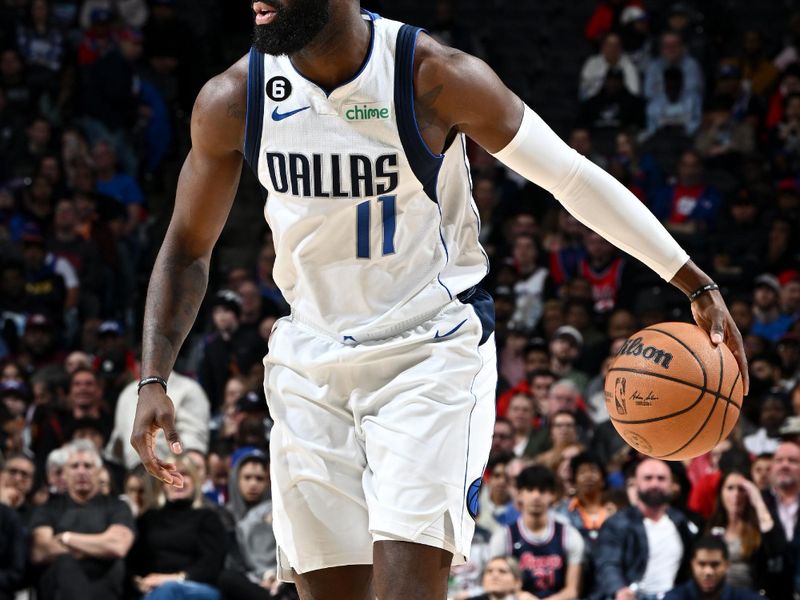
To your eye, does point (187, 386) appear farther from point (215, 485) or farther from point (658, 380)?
point (658, 380)

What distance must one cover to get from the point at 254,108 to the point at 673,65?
1067cm

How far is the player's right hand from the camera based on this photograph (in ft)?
11.3

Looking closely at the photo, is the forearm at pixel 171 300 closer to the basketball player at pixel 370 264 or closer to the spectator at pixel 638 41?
the basketball player at pixel 370 264

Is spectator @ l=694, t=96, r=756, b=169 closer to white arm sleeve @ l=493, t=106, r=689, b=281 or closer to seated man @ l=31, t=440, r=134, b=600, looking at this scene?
seated man @ l=31, t=440, r=134, b=600

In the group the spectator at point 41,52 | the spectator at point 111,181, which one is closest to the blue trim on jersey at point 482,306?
the spectator at point 111,181

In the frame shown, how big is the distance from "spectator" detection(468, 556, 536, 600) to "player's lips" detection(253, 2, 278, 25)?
5.06 metres

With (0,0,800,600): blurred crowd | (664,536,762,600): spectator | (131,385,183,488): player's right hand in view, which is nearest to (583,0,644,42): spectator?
(0,0,800,600): blurred crowd

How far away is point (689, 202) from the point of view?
12.5 metres

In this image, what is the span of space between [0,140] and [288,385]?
10.4m

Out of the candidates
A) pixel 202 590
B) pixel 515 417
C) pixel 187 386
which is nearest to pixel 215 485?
pixel 187 386

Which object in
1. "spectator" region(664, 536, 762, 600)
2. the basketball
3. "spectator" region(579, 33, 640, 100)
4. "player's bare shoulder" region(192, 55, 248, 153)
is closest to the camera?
"player's bare shoulder" region(192, 55, 248, 153)

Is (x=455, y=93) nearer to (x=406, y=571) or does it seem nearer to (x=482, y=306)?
(x=482, y=306)

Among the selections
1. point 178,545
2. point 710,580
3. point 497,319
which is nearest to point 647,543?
point 710,580

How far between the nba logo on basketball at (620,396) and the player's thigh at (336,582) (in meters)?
0.86
